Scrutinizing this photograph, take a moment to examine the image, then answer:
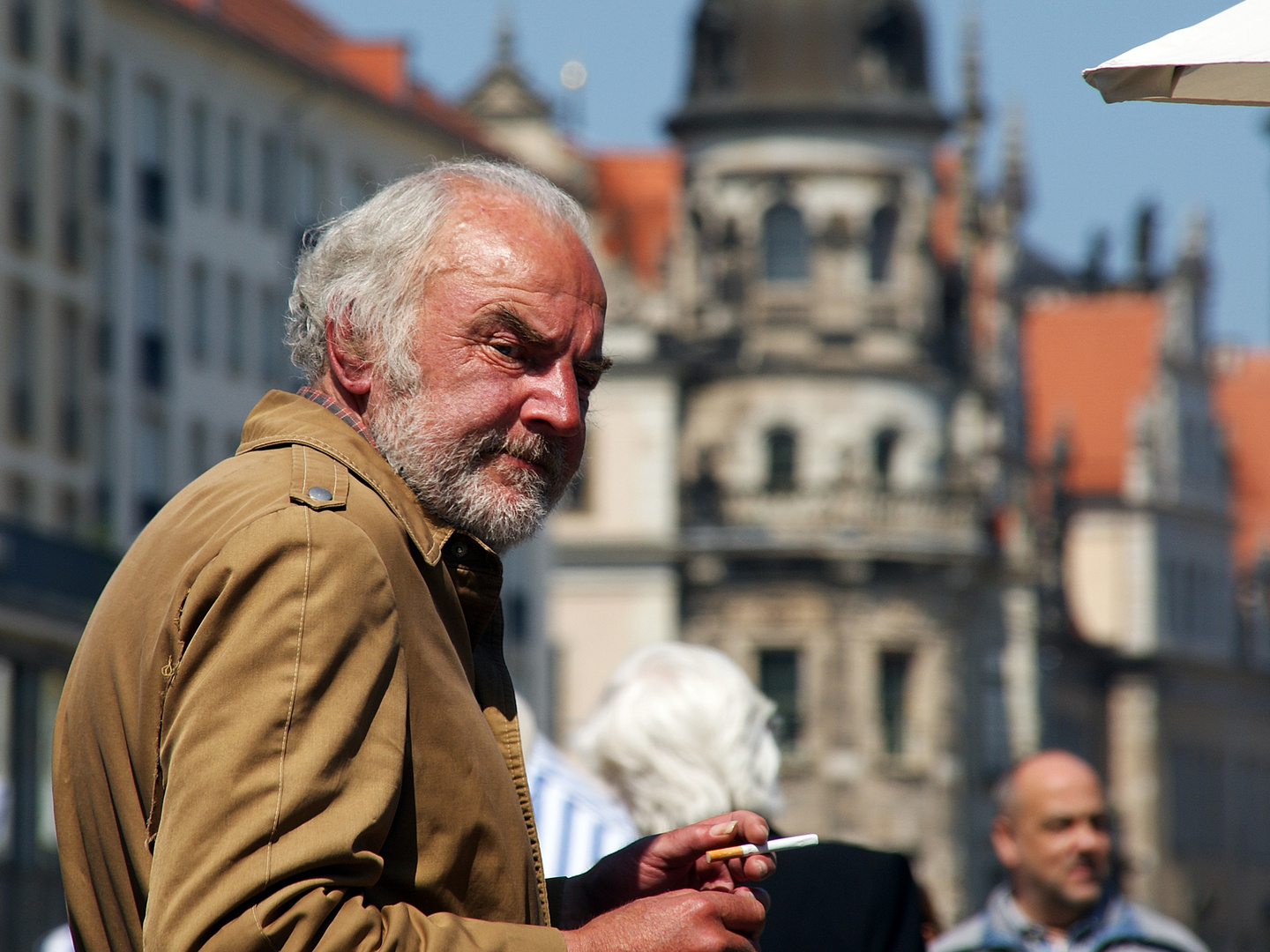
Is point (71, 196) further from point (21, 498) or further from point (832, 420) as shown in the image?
→ point (832, 420)

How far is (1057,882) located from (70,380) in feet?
102

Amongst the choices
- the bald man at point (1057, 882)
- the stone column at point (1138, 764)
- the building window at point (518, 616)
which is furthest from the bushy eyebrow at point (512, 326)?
the stone column at point (1138, 764)

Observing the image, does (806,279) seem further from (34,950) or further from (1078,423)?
(34,950)

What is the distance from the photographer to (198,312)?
41000 mm

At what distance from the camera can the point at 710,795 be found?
4.42 meters

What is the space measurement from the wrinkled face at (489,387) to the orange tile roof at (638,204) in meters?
48.8

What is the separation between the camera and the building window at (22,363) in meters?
34.7

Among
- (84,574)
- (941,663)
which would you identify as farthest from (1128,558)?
(84,574)

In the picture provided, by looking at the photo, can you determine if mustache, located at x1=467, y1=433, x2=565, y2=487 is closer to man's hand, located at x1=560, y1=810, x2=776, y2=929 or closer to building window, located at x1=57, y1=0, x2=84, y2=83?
man's hand, located at x1=560, y1=810, x2=776, y2=929

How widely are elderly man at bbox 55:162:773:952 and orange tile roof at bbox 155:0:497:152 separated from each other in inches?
1594

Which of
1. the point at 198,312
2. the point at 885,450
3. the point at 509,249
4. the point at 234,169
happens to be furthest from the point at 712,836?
the point at 885,450

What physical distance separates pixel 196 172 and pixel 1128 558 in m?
31.1

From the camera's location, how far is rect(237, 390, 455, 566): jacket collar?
2.90 metres

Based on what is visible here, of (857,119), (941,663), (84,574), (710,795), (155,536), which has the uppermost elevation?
(857,119)
